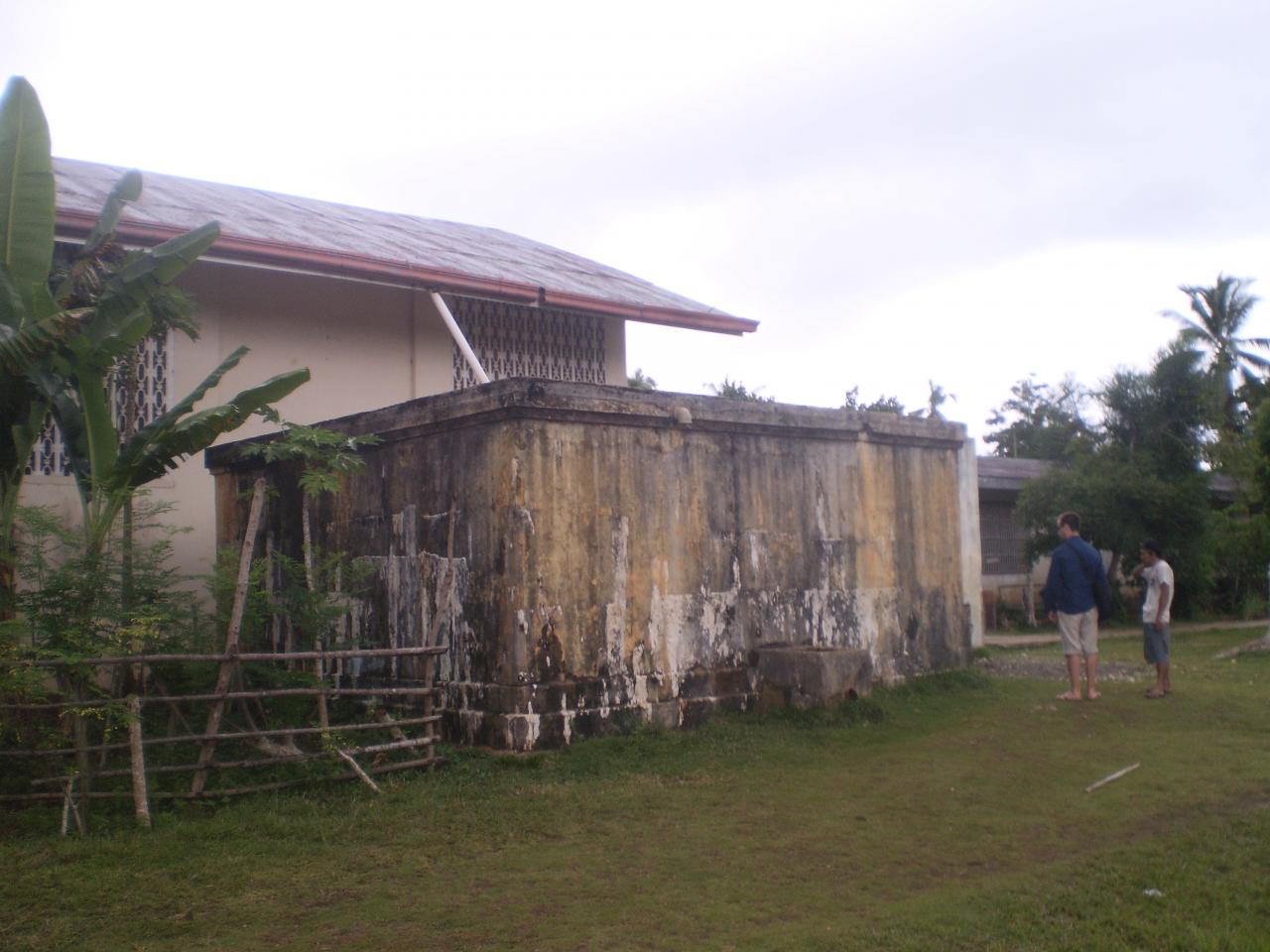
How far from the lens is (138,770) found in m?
6.47

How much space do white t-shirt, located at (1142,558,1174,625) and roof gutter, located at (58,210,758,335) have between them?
5628 mm

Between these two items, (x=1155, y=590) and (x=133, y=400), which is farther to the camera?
(x=1155, y=590)

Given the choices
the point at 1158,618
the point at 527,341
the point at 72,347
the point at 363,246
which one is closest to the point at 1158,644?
the point at 1158,618

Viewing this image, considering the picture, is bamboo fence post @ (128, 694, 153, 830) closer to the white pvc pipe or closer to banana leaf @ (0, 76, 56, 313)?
banana leaf @ (0, 76, 56, 313)

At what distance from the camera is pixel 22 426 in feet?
26.3

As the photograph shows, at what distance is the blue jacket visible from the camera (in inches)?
398

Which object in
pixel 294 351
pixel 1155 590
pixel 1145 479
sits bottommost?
pixel 1155 590

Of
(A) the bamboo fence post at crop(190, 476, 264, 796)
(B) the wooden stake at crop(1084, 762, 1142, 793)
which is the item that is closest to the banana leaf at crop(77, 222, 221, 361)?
(A) the bamboo fence post at crop(190, 476, 264, 796)

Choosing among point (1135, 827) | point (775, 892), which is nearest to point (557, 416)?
point (775, 892)

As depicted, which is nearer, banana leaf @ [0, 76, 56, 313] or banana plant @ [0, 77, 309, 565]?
banana plant @ [0, 77, 309, 565]

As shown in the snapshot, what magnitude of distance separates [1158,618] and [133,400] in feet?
30.6

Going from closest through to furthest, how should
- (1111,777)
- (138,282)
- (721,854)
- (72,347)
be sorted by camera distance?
(721,854) → (1111,777) → (72,347) → (138,282)

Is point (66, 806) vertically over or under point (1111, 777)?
over

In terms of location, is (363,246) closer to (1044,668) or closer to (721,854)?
(721,854)
